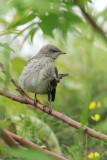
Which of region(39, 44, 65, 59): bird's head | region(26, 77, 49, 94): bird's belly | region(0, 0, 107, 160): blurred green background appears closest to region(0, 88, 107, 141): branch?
region(0, 0, 107, 160): blurred green background

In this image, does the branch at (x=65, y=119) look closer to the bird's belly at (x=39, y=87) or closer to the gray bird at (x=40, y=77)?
the gray bird at (x=40, y=77)

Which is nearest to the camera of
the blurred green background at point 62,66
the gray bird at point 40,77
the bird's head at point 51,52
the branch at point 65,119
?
the blurred green background at point 62,66

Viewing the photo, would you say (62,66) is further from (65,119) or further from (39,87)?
(65,119)

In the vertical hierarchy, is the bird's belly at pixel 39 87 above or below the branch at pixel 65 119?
below

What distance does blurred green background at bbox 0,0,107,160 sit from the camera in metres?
1.14

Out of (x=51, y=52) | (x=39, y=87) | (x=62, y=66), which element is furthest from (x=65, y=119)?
(x=62, y=66)

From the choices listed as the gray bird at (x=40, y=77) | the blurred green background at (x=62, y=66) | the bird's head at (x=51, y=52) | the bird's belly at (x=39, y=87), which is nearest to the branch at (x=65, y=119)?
the blurred green background at (x=62, y=66)

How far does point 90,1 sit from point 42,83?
100 inches

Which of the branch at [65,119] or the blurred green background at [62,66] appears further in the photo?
the branch at [65,119]

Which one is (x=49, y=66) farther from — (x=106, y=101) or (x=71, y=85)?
(x=71, y=85)

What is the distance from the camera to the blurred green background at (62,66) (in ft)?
3.74

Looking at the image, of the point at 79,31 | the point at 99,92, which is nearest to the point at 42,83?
the point at 79,31

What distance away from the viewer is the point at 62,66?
6.87 meters

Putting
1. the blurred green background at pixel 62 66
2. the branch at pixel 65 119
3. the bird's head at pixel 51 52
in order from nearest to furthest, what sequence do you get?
the blurred green background at pixel 62 66, the branch at pixel 65 119, the bird's head at pixel 51 52
